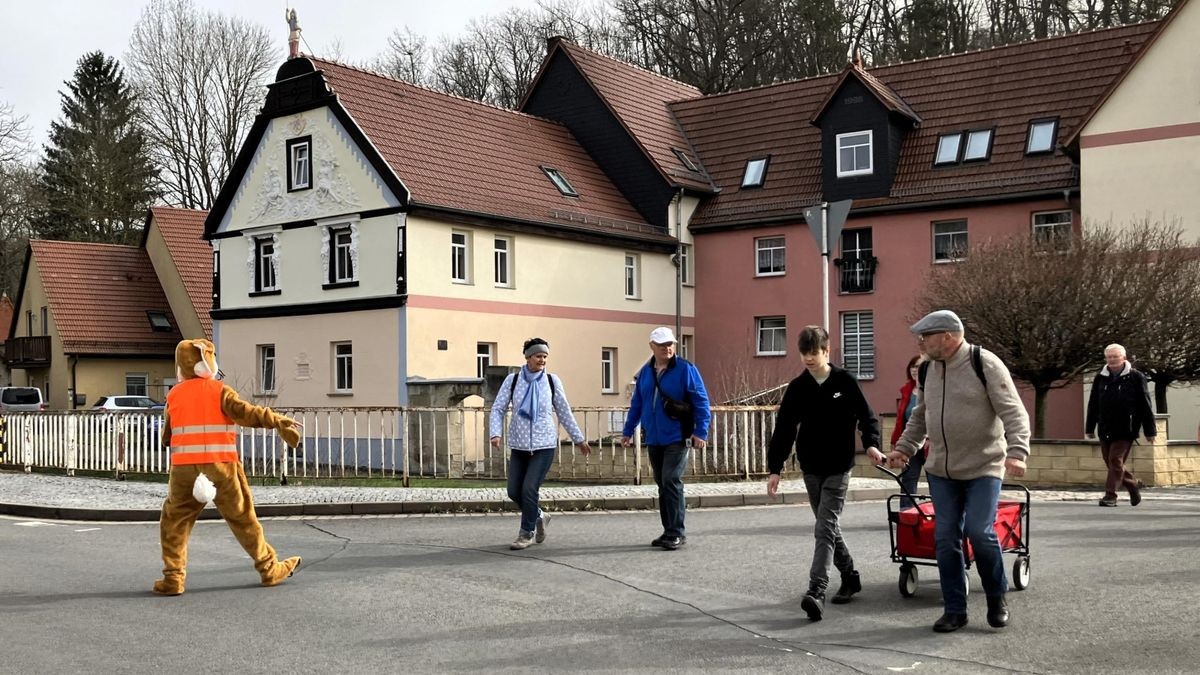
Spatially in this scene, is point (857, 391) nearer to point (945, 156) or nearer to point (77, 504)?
point (77, 504)

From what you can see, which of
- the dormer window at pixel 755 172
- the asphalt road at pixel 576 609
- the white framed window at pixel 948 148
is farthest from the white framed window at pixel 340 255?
the asphalt road at pixel 576 609

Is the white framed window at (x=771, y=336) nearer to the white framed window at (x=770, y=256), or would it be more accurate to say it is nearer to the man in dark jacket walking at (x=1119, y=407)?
the white framed window at (x=770, y=256)

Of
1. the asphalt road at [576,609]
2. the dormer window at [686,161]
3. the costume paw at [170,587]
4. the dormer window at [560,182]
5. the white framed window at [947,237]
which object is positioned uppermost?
the dormer window at [686,161]

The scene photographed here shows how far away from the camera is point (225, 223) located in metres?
36.4

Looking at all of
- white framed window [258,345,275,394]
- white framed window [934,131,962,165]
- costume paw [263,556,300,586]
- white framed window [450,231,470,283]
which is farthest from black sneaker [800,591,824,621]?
white framed window [258,345,275,394]

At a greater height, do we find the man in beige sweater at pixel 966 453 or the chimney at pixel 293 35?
the chimney at pixel 293 35

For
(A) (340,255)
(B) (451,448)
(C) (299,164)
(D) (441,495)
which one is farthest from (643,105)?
(D) (441,495)

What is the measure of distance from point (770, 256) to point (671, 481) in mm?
26860

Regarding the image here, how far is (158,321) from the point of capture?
4816 centimetres

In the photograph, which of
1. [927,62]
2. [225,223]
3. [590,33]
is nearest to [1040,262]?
[927,62]

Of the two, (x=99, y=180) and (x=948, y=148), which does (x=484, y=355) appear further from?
(x=99, y=180)

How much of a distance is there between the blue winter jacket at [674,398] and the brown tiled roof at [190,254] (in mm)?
37250

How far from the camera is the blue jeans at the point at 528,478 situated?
11516 mm

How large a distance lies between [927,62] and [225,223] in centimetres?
2048
